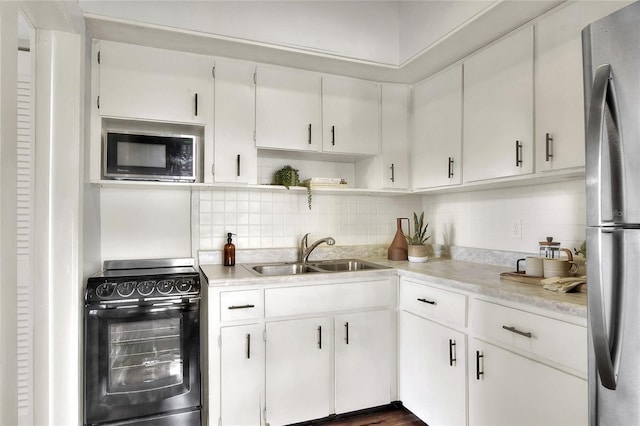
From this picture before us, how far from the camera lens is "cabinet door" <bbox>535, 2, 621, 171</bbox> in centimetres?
171

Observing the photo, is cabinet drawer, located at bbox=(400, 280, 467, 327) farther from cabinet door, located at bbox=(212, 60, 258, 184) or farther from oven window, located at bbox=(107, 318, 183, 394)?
oven window, located at bbox=(107, 318, 183, 394)

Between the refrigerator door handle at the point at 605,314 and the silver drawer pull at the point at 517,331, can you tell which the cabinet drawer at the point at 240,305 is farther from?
the refrigerator door handle at the point at 605,314

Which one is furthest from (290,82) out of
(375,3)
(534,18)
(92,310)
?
(92,310)

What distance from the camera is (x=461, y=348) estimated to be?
1.90 metres

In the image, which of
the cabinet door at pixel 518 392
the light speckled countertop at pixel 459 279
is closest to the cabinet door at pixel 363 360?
the light speckled countertop at pixel 459 279

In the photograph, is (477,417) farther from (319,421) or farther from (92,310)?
(92,310)

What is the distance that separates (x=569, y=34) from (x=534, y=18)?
10.1 inches

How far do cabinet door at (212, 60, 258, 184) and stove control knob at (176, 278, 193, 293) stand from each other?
2.18 feet

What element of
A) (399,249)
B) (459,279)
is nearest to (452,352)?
(459,279)

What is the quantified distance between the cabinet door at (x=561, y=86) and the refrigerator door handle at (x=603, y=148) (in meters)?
0.81

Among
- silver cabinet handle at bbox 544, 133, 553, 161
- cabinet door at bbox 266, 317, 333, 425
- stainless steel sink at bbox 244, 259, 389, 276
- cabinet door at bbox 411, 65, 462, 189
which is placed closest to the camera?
silver cabinet handle at bbox 544, 133, 553, 161

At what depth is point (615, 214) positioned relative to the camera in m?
0.99

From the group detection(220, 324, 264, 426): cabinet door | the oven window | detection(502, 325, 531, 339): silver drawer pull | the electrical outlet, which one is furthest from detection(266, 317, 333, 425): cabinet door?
the electrical outlet

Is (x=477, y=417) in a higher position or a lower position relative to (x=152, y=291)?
lower
